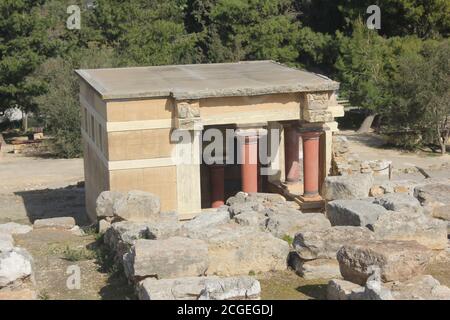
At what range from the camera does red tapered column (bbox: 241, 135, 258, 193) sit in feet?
66.9

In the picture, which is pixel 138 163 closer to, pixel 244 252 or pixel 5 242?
pixel 5 242

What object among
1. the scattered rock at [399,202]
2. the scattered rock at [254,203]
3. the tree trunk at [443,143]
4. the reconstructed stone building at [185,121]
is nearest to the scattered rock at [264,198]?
the scattered rock at [254,203]

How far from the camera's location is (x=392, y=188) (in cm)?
1819

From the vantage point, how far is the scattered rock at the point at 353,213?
1365cm

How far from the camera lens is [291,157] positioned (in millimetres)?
23000

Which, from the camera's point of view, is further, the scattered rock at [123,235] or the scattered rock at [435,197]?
the scattered rock at [435,197]

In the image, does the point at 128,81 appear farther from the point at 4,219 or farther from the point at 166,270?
the point at 166,270

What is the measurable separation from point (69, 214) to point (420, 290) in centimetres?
1596

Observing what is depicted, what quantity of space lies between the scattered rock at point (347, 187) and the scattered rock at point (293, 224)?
2936mm

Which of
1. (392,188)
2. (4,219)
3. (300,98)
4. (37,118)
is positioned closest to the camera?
(392,188)

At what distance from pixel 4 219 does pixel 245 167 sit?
7.56m

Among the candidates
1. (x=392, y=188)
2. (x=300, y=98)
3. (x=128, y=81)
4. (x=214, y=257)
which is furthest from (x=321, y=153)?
(x=214, y=257)

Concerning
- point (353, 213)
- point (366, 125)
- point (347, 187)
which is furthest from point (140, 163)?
point (366, 125)

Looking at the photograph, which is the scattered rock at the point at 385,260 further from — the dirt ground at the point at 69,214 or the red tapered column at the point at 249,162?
the red tapered column at the point at 249,162
